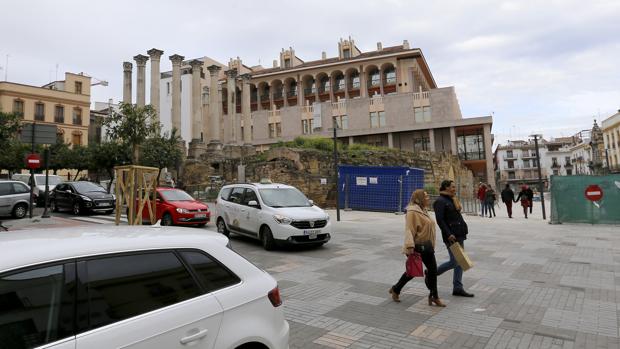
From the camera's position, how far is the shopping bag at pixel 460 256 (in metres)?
5.49

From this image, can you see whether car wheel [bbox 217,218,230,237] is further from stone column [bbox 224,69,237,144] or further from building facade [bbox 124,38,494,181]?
stone column [bbox 224,69,237,144]

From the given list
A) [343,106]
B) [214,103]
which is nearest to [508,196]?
[343,106]

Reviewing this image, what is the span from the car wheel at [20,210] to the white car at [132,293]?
1644 cm

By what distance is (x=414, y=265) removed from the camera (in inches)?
208

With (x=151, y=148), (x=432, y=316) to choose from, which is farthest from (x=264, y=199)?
(x=151, y=148)

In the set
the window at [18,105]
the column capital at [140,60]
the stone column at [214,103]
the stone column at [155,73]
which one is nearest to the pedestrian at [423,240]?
the stone column at [214,103]

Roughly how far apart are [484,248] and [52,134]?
15959 mm

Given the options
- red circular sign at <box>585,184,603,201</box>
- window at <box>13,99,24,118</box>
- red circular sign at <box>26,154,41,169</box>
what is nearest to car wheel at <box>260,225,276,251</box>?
red circular sign at <box>26,154,41,169</box>

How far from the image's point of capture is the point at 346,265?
26.9 feet

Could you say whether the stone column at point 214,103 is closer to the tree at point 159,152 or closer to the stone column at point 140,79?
the stone column at point 140,79

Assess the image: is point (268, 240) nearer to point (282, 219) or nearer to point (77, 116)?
point (282, 219)

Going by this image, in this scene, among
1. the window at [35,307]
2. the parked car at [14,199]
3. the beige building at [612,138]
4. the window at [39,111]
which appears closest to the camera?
the window at [35,307]

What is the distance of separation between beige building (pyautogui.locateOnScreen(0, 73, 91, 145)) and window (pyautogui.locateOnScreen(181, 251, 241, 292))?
49141 millimetres

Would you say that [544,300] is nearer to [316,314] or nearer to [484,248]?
[316,314]
